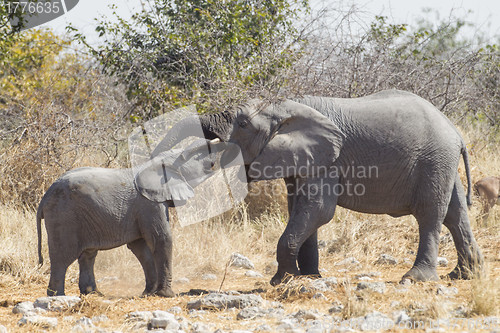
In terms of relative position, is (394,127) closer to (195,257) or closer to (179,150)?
(179,150)

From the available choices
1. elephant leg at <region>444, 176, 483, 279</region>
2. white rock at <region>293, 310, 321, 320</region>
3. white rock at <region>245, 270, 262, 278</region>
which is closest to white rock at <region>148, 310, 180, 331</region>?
white rock at <region>293, 310, 321, 320</region>

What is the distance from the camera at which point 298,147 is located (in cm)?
618

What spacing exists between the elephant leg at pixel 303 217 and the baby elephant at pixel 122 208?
0.84m

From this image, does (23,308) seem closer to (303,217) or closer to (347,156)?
(303,217)

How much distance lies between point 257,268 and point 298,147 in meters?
2.40

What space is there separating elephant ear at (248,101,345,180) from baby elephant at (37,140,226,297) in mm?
429

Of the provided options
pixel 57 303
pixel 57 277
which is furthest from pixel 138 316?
pixel 57 277

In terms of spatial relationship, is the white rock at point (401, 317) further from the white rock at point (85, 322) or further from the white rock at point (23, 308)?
the white rock at point (23, 308)

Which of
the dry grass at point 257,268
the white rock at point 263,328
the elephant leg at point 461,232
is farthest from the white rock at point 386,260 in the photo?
the white rock at point 263,328

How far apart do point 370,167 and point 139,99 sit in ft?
17.7

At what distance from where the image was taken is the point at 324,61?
10.3 m

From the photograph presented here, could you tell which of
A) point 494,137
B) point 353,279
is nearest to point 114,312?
point 353,279

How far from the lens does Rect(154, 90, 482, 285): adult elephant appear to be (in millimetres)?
6152

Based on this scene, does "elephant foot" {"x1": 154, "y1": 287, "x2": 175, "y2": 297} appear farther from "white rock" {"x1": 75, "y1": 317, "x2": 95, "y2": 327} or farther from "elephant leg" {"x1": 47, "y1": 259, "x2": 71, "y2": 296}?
"white rock" {"x1": 75, "y1": 317, "x2": 95, "y2": 327}
